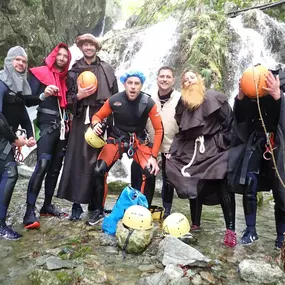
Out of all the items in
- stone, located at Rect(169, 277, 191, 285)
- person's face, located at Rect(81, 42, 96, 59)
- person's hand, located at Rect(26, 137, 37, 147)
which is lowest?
stone, located at Rect(169, 277, 191, 285)

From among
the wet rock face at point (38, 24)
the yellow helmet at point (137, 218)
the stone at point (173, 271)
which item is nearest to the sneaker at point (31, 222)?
the yellow helmet at point (137, 218)

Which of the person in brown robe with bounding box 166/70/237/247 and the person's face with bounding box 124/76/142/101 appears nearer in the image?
the person in brown robe with bounding box 166/70/237/247

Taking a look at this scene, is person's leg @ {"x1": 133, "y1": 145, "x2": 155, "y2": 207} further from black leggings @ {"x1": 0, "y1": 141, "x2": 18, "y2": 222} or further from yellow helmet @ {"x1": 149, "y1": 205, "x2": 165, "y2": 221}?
black leggings @ {"x1": 0, "y1": 141, "x2": 18, "y2": 222}

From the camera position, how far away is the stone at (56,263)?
11.2 ft

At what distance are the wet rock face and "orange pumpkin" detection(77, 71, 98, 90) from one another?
947cm

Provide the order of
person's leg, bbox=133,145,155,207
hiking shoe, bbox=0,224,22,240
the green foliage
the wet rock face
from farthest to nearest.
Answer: the wet rock face
the green foliage
person's leg, bbox=133,145,155,207
hiking shoe, bbox=0,224,22,240

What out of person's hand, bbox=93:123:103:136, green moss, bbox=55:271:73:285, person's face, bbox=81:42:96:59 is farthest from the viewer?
person's face, bbox=81:42:96:59

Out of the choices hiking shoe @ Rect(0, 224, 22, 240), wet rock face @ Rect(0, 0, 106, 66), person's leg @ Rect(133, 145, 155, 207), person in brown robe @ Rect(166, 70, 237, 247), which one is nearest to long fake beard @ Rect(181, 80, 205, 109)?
person in brown robe @ Rect(166, 70, 237, 247)

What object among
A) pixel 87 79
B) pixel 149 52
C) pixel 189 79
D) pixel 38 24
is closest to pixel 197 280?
pixel 189 79

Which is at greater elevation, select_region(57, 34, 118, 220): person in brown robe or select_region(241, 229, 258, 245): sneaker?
select_region(57, 34, 118, 220): person in brown robe

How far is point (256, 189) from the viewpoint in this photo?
13.0ft

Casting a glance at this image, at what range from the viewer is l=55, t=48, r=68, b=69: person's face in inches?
186

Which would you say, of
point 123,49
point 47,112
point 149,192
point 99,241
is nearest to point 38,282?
point 99,241

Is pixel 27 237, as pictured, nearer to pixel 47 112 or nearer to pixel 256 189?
pixel 47 112
